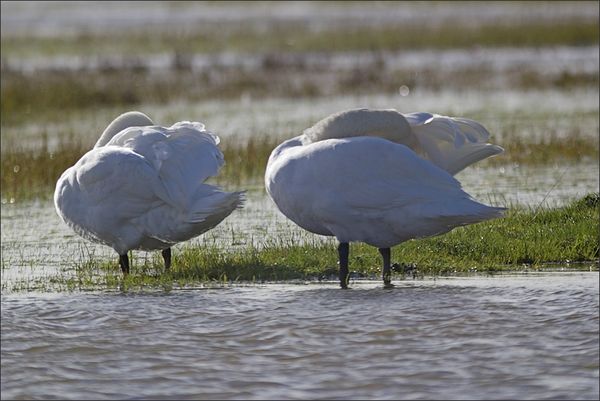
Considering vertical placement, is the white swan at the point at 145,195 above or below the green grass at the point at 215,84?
below

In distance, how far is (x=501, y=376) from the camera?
6.31 m

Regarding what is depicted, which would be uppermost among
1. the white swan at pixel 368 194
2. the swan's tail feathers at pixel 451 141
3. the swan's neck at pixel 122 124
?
the swan's neck at pixel 122 124

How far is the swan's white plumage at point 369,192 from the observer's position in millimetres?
8234

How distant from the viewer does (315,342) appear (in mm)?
7008

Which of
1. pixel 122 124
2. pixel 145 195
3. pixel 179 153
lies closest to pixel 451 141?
pixel 179 153

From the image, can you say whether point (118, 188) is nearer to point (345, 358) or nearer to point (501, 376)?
point (345, 358)

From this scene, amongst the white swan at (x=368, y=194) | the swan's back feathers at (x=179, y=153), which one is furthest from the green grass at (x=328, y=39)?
the white swan at (x=368, y=194)

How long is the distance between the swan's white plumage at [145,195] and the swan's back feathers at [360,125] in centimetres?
79

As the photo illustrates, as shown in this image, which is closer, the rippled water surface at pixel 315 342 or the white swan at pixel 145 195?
the rippled water surface at pixel 315 342

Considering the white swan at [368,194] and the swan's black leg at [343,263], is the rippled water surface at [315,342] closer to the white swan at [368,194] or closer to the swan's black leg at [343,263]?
the swan's black leg at [343,263]

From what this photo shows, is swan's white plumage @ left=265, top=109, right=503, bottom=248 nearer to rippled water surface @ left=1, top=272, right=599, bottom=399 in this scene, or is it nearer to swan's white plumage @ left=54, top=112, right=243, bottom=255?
rippled water surface @ left=1, top=272, right=599, bottom=399

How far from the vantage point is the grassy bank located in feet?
28.8

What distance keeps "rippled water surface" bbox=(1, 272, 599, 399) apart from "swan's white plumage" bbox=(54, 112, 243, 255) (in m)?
0.73

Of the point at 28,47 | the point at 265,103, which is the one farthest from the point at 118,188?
the point at 28,47
